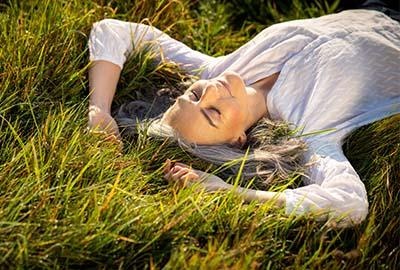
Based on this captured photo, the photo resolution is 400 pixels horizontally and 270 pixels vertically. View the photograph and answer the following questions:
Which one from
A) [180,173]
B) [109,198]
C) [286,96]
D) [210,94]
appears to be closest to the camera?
[109,198]

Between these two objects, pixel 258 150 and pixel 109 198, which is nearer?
pixel 109 198

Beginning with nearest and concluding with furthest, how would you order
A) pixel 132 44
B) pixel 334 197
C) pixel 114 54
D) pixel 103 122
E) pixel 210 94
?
pixel 334 197, pixel 210 94, pixel 103 122, pixel 114 54, pixel 132 44

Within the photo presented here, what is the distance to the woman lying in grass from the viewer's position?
262cm

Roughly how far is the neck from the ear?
81 millimetres

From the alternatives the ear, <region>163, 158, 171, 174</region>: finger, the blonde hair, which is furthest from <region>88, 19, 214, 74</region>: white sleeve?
<region>163, 158, 171, 174</region>: finger

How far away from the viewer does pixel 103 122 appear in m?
2.92

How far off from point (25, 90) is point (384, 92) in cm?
147

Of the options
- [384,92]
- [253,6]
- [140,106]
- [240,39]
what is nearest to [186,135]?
[140,106]

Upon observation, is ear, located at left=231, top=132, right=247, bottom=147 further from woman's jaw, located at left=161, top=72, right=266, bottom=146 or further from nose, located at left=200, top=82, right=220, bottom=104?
nose, located at left=200, top=82, right=220, bottom=104

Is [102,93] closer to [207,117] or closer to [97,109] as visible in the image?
[97,109]

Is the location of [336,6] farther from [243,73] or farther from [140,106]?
[140,106]

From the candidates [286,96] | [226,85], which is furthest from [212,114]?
[286,96]

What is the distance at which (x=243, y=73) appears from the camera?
125 inches

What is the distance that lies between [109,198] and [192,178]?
40 cm
